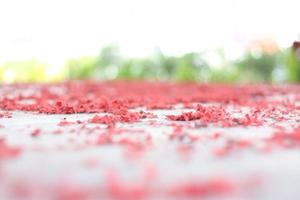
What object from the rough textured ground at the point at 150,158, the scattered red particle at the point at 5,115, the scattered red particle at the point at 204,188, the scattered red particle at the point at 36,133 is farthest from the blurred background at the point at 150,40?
the scattered red particle at the point at 204,188

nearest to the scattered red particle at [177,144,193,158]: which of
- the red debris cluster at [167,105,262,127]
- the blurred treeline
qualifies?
the red debris cluster at [167,105,262,127]

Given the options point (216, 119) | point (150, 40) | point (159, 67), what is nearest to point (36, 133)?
point (216, 119)

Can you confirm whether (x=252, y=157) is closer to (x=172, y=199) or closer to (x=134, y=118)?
(x=172, y=199)

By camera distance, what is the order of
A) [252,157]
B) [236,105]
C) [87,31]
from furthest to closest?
[87,31]
[236,105]
[252,157]

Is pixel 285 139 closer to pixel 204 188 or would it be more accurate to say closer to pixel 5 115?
pixel 204 188

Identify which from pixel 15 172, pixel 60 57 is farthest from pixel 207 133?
pixel 60 57

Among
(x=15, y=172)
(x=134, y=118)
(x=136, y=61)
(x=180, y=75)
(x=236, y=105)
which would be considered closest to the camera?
(x=15, y=172)

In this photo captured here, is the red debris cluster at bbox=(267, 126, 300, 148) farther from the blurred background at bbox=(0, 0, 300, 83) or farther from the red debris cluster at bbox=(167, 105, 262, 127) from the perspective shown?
the blurred background at bbox=(0, 0, 300, 83)

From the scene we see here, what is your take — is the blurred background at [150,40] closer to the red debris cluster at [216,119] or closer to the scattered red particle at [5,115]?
the scattered red particle at [5,115]
